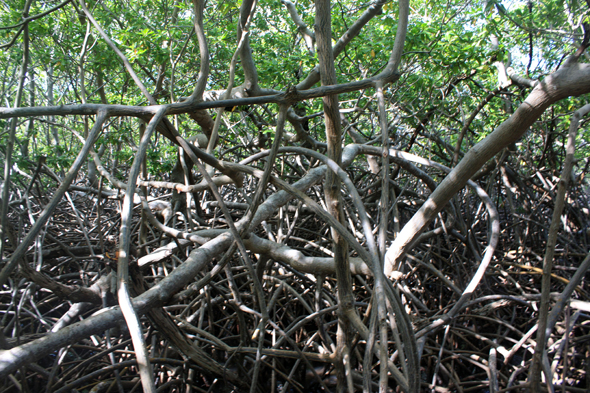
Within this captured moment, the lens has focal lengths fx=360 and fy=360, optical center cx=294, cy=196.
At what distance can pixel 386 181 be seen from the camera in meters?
0.80

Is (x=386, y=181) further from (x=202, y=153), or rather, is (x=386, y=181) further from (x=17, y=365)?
(x=17, y=365)

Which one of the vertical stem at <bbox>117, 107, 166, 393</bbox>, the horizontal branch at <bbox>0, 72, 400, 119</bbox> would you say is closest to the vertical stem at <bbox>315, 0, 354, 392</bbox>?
the horizontal branch at <bbox>0, 72, 400, 119</bbox>

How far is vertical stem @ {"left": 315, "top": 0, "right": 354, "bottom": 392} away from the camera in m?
0.96

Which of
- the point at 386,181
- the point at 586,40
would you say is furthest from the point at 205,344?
the point at 586,40

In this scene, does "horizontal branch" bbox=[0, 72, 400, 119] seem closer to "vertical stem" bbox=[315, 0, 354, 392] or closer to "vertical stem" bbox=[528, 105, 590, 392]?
"vertical stem" bbox=[315, 0, 354, 392]

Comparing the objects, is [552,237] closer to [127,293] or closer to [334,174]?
[334,174]

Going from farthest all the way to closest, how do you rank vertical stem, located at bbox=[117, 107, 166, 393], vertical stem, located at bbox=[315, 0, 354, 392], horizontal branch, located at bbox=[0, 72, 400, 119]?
vertical stem, located at bbox=[315, 0, 354, 392], horizontal branch, located at bbox=[0, 72, 400, 119], vertical stem, located at bbox=[117, 107, 166, 393]

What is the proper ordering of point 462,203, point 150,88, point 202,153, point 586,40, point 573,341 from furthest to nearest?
point 150,88, point 462,203, point 573,341, point 202,153, point 586,40

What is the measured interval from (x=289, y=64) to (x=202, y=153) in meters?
2.35

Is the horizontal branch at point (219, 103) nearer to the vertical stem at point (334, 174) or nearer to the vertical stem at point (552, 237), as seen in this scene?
the vertical stem at point (334, 174)

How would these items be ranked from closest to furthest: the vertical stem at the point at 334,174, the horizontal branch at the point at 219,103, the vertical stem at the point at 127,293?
1. the vertical stem at the point at 127,293
2. the horizontal branch at the point at 219,103
3. the vertical stem at the point at 334,174

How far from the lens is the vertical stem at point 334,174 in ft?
3.17

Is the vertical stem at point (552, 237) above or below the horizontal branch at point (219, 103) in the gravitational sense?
below

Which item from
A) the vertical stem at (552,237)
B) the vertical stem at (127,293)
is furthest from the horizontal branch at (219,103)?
the vertical stem at (552,237)
